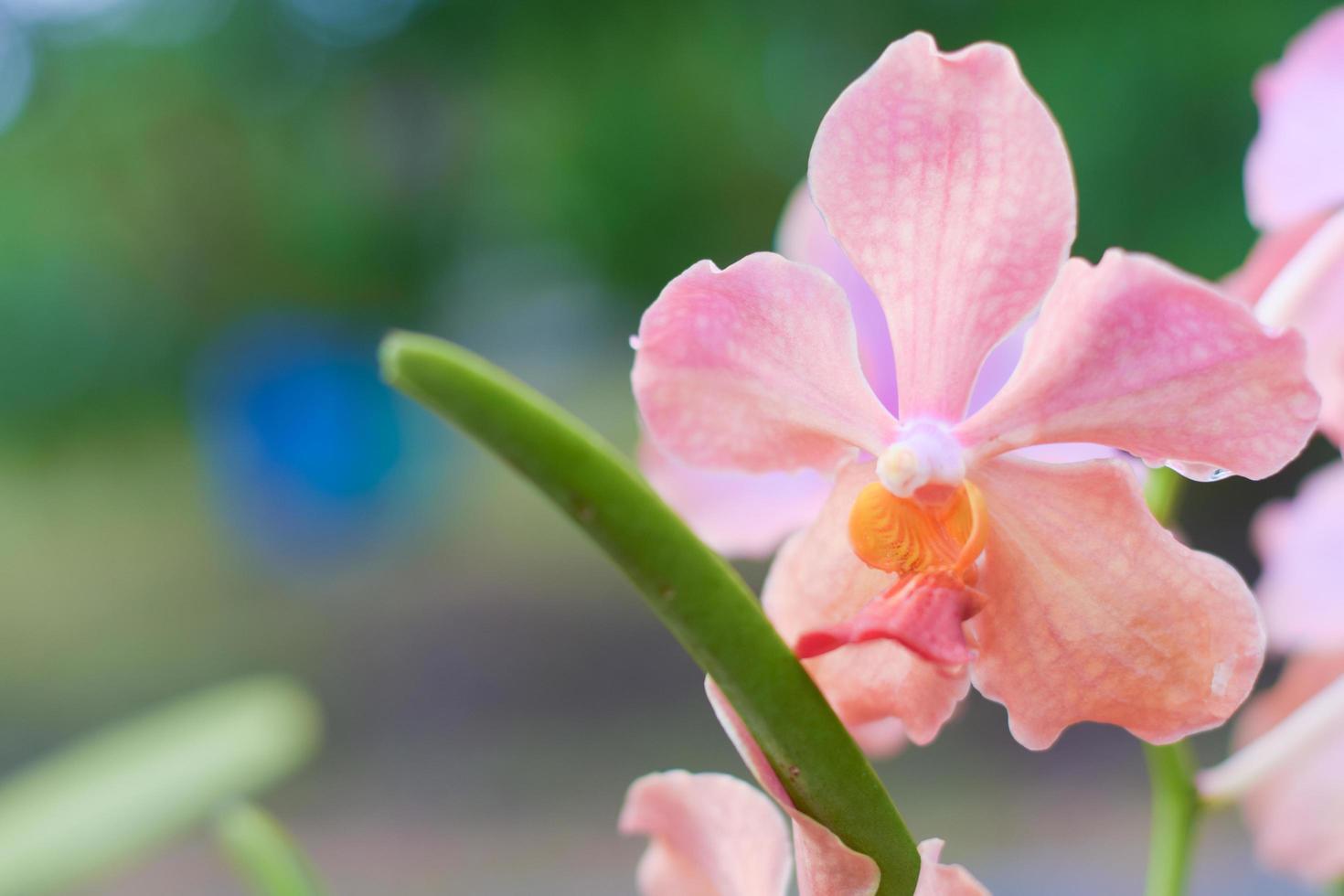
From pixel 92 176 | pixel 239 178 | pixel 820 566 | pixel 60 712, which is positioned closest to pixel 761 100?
pixel 239 178

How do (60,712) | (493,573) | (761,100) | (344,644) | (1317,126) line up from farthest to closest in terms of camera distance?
(493,573)
(344,644)
(60,712)
(761,100)
(1317,126)

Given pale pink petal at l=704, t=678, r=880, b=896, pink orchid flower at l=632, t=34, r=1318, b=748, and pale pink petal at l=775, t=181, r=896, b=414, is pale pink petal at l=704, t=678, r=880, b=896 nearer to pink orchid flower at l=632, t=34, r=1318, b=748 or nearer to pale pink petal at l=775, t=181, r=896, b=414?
pink orchid flower at l=632, t=34, r=1318, b=748

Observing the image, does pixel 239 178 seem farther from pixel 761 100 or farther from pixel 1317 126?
pixel 1317 126

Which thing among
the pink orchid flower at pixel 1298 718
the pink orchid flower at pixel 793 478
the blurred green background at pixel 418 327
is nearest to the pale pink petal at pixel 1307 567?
the pink orchid flower at pixel 1298 718

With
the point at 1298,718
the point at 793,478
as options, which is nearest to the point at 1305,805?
the point at 1298,718

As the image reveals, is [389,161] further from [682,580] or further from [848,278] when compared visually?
[682,580]

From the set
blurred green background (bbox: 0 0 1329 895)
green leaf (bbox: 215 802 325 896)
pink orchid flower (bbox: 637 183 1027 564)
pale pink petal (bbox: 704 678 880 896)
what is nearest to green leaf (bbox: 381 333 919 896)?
pale pink petal (bbox: 704 678 880 896)

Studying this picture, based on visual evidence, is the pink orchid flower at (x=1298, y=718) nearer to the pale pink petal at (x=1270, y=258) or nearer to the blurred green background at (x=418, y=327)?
the pale pink petal at (x=1270, y=258)
